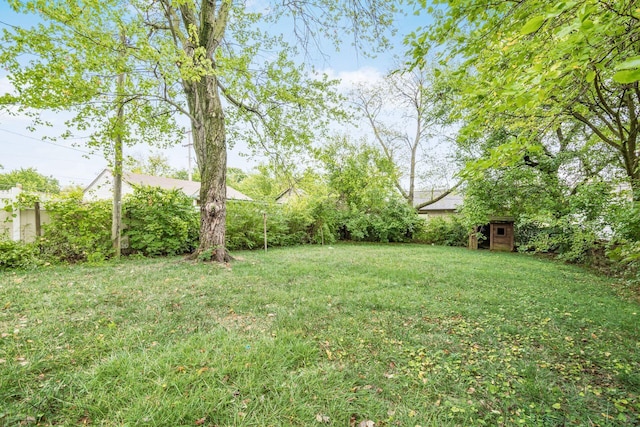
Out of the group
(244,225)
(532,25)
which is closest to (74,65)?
(244,225)

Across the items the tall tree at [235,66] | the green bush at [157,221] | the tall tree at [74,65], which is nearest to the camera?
the tall tree at [74,65]

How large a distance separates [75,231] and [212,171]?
3.23m

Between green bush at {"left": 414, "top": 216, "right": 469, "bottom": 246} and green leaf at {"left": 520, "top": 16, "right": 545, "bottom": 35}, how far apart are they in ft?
39.5

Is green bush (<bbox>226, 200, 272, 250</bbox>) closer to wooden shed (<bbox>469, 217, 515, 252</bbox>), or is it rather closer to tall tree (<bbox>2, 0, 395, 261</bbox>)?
tall tree (<bbox>2, 0, 395, 261</bbox>)

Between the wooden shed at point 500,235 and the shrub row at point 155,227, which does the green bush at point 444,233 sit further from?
the shrub row at point 155,227

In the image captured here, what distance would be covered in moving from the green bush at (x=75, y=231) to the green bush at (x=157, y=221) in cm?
53

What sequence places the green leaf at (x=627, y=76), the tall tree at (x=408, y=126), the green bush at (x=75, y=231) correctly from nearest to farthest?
the green leaf at (x=627, y=76) → the green bush at (x=75, y=231) → the tall tree at (x=408, y=126)

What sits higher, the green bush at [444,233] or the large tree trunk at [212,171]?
the large tree trunk at [212,171]

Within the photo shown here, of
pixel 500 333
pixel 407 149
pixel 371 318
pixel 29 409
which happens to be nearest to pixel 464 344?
pixel 500 333

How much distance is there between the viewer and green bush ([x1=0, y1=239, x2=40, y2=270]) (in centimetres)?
478

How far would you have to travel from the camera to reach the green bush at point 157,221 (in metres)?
6.60

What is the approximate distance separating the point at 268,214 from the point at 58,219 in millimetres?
5460

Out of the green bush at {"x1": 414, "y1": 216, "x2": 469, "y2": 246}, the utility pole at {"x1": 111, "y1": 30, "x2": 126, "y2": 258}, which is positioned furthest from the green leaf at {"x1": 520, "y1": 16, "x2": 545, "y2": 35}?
the green bush at {"x1": 414, "y1": 216, "x2": 469, "y2": 246}

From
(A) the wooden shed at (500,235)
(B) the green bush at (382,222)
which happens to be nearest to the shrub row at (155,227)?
(B) the green bush at (382,222)
